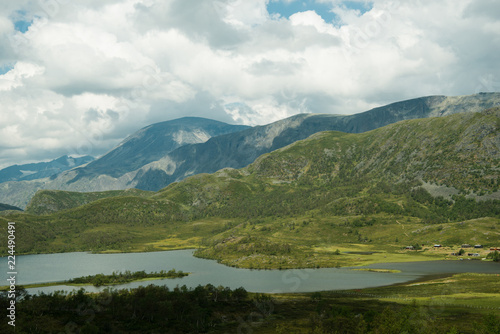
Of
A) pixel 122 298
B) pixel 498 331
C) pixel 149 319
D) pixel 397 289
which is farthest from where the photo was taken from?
pixel 397 289

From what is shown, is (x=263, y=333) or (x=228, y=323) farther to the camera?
(x=228, y=323)

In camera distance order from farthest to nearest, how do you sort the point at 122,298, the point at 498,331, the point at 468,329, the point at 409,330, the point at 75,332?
the point at 122,298
the point at 75,332
the point at 468,329
the point at 409,330
the point at 498,331

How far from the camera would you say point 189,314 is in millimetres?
137875

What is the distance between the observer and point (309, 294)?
184 m

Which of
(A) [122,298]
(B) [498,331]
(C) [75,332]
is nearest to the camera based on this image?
(B) [498,331]

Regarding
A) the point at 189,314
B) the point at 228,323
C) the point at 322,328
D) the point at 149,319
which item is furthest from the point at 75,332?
the point at 322,328

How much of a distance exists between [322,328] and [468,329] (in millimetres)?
42589

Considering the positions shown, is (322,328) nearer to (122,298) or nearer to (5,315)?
(122,298)

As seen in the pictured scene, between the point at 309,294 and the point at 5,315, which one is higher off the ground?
the point at 5,315

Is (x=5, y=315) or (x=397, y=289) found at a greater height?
(x=5, y=315)

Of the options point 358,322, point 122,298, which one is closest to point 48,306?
point 122,298

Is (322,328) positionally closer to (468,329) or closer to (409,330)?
(409,330)

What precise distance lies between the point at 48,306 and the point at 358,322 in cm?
11126

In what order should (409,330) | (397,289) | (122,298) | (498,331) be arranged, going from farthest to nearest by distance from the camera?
(397,289), (122,298), (409,330), (498,331)
